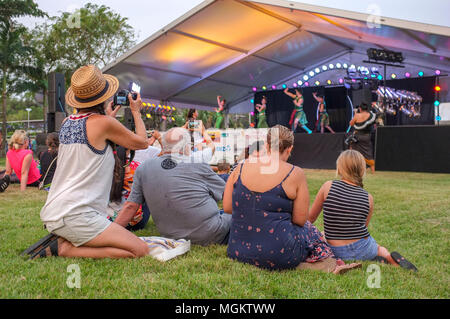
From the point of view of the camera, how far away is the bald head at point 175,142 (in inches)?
113

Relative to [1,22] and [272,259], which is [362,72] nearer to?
A: [272,259]

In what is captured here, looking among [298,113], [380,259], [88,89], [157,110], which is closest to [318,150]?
[298,113]

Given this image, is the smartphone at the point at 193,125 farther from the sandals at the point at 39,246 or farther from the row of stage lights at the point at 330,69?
the row of stage lights at the point at 330,69

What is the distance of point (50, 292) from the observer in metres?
1.95

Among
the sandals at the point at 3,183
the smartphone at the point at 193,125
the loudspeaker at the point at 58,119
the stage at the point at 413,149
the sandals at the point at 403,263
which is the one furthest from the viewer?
the loudspeaker at the point at 58,119

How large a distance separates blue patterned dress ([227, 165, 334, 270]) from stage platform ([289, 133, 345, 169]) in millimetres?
8580

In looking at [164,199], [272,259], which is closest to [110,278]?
[164,199]

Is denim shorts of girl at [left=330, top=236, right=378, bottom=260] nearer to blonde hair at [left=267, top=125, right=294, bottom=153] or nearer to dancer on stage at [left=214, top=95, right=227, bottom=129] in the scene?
blonde hair at [left=267, top=125, right=294, bottom=153]

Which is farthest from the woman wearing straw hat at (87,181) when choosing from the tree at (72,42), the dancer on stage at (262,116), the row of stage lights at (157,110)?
the tree at (72,42)

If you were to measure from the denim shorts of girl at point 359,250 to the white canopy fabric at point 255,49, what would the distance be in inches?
259

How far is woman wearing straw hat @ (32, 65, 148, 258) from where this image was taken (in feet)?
7.86

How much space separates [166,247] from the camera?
276 centimetres

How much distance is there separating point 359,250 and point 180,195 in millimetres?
1326
